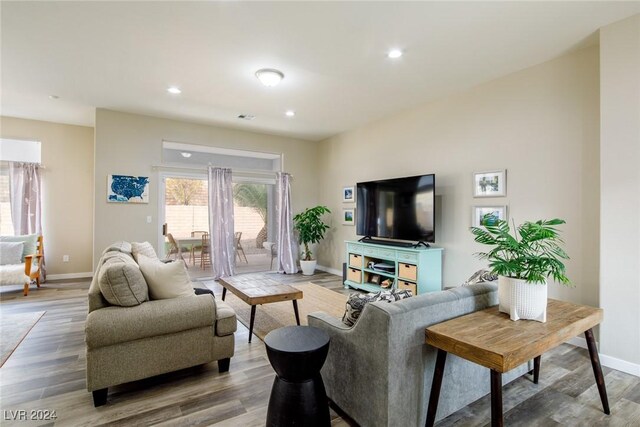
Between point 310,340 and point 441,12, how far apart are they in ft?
8.81

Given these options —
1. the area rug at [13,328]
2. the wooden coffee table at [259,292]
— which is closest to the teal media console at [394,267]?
the wooden coffee table at [259,292]

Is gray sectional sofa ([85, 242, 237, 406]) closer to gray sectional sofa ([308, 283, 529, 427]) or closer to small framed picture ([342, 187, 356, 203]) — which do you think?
gray sectional sofa ([308, 283, 529, 427])

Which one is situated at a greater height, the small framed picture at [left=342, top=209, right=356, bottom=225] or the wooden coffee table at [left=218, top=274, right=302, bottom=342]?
the small framed picture at [left=342, top=209, right=356, bottom=225]

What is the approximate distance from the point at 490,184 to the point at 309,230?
3564 mm

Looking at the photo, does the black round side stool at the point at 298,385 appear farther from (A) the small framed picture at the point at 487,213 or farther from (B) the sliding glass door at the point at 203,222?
(B) the sliding glass door at the point at 203,222

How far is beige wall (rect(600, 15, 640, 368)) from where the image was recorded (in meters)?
2.51

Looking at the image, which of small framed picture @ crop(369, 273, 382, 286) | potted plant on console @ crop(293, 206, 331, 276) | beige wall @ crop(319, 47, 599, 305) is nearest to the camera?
beige wall @ crop(319, 47, 599, 305)

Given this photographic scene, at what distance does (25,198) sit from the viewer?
213 inches

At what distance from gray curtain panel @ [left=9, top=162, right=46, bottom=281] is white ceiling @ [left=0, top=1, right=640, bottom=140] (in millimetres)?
1198

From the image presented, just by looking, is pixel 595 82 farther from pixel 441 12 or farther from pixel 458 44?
pixel 441 12

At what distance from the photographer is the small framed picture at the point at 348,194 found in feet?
20.0

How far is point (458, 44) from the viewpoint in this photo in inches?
118

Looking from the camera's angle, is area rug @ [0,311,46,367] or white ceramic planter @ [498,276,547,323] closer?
white ceramic planter @ [498,276,547,323]

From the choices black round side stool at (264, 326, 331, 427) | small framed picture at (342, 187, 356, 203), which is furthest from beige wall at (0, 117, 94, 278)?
black round side stool at (264, 326, 331, 427)
